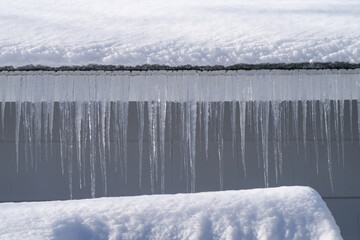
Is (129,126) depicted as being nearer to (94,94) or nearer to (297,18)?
(94,94)

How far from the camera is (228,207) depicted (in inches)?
89.4

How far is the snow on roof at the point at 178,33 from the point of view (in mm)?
3928

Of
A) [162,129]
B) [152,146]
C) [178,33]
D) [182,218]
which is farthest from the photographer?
[152,146]

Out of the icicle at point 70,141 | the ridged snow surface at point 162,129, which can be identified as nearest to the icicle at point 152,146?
the ridged snow surface at point 162,129

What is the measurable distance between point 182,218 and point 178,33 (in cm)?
252

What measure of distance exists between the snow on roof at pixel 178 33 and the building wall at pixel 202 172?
3.85 ft

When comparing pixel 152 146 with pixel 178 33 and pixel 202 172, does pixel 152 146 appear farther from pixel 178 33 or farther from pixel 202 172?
pixel 178 33

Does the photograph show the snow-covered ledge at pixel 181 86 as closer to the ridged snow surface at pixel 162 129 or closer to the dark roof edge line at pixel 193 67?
the ridged snow surface at pixel 162 129

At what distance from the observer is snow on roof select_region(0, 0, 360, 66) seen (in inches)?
155

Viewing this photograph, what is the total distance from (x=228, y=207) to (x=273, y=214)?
209 millimetres

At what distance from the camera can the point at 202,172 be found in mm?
5578

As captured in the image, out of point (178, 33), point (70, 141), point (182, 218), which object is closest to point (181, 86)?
point (178, 33)

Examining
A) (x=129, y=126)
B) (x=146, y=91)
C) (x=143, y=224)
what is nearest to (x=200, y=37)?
(x=146, y=91)

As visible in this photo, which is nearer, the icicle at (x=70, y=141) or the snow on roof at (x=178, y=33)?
the snow on roof at (x=178, y=33)
